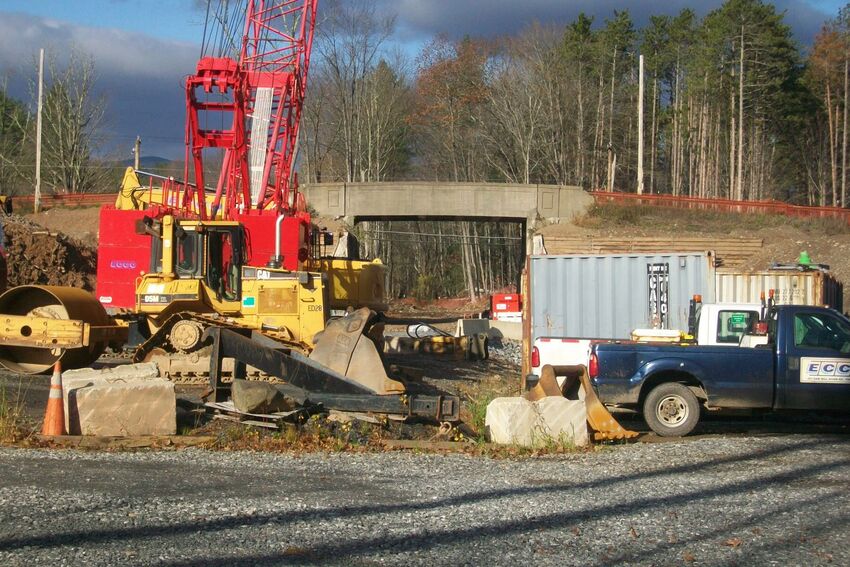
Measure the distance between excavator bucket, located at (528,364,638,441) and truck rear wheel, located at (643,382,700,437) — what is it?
2.04ft

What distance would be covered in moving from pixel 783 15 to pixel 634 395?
53.2 m

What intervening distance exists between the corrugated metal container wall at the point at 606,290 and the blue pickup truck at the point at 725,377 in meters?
5.75

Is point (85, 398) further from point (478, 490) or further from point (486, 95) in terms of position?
point (486, 95)

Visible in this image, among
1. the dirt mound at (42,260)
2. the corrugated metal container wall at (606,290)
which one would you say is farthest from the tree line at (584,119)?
the corrugated metal container wall at (606,290)

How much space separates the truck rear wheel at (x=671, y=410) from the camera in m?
12.7

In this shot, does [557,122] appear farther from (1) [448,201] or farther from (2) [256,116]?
(2) [256,116]

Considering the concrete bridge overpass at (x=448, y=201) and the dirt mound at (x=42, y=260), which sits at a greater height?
the concrete bridge overpass at (x=448, y=201)

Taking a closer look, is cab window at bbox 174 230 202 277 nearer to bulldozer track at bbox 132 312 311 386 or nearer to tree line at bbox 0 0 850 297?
bulldozer track at bbox 132 312 311 386

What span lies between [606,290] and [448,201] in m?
29.4

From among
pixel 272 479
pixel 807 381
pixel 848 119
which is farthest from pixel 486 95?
pixel 272 479

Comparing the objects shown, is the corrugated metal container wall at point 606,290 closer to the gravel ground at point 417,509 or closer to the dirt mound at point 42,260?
the gravel ground at point 417,509

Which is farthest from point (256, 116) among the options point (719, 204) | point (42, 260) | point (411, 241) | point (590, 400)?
point (411, 241)

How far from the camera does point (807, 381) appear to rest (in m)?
12.7

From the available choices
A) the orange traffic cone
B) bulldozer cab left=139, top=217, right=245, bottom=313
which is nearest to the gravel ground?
the orange traffic cone
